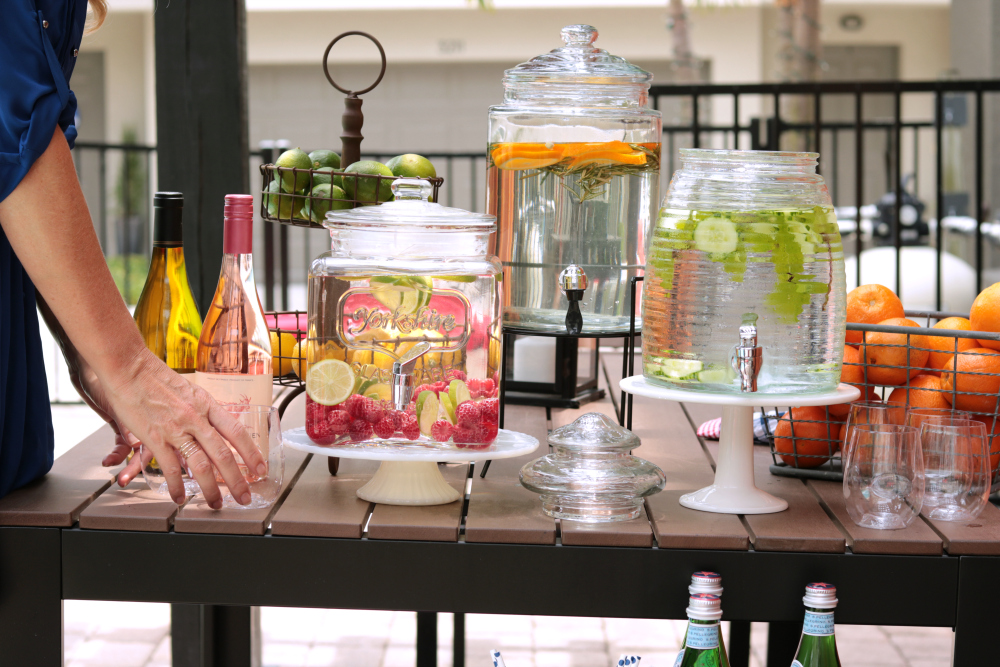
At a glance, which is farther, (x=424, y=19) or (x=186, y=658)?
(x=424, y=19)

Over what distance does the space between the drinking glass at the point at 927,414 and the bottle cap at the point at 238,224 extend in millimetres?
819

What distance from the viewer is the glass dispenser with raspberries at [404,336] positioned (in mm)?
1133

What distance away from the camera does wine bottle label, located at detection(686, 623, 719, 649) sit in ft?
3.40

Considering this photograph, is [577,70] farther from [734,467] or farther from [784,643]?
[784,643]

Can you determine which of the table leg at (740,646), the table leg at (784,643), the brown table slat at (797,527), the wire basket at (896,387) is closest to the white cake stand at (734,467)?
the brown table slat at (797,527)

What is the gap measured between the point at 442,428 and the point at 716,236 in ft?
1.19

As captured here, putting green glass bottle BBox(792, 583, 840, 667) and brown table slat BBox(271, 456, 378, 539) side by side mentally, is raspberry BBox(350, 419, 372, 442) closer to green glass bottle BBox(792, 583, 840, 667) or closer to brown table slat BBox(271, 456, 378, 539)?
brown table slat BBox(271, 456, 378, 539)

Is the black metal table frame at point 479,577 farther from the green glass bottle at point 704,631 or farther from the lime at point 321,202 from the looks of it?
the lime at point 321,202

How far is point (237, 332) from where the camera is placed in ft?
4.13

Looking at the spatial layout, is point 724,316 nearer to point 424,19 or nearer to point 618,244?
point 618,244

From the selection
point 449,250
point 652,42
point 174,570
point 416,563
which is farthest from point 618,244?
point 652,42

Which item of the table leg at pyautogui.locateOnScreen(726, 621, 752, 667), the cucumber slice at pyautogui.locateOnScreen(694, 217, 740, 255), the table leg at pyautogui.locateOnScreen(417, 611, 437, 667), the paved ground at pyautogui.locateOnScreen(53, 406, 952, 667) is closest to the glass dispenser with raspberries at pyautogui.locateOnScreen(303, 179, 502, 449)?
the cucumber slice at pyautogui.locateOnScreen(694, 217, 740, 255)

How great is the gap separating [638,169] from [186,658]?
1486 millimetres

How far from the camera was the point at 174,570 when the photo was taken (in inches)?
43.9
